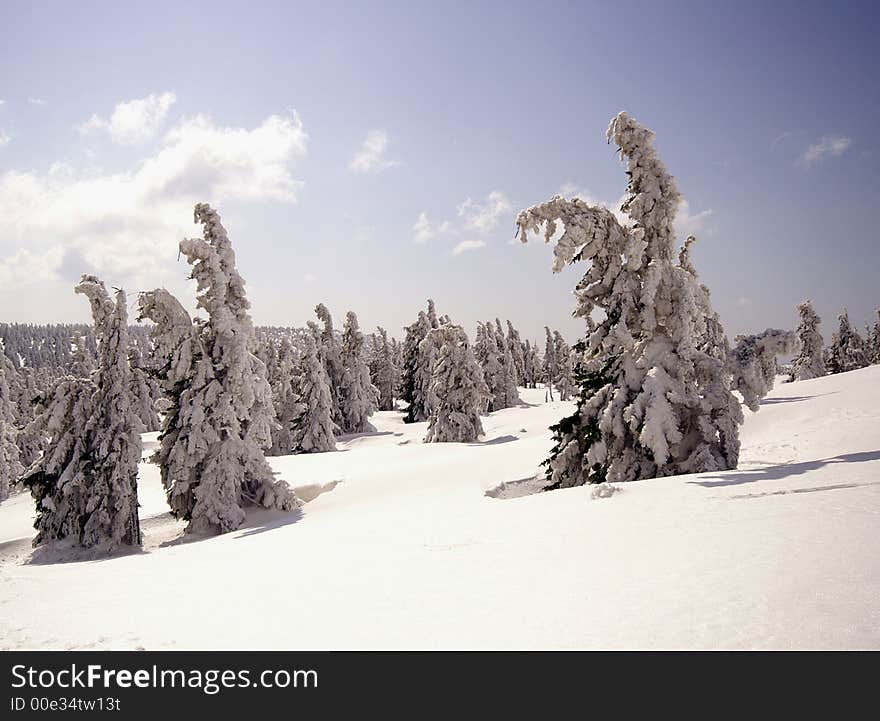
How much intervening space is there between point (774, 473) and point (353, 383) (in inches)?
1533

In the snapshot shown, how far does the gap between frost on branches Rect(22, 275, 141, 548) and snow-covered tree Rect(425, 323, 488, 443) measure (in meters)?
17.9

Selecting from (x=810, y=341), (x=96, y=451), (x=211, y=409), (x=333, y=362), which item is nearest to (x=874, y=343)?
(x=810, y=341)

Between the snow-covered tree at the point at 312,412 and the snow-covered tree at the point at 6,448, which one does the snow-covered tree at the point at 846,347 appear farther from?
the snow-covered tree at the point at 6,448

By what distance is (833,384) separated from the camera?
2166cm

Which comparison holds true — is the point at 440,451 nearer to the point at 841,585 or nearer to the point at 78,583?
the point at 78,583

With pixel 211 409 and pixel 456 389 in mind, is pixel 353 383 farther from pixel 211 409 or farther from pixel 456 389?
pixel 211 409

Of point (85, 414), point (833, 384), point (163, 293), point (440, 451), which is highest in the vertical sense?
point (163, 293)

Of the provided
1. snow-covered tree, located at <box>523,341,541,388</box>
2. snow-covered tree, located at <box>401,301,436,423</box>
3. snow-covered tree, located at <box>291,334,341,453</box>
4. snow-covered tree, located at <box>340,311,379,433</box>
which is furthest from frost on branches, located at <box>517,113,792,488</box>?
snow-covered tree, located at <box>523,341,541,388</box>

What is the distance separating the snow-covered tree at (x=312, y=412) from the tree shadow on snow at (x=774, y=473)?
3006 cm

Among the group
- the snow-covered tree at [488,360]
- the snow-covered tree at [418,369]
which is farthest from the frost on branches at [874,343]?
the snow-covered tree at [418,369]

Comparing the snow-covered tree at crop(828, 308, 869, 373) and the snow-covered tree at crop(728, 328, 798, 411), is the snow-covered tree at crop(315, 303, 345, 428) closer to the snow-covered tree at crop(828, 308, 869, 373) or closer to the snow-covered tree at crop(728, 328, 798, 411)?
the snow-covered tree at crop(728, 328, 798, 411)

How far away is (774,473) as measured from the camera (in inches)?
A: 336
